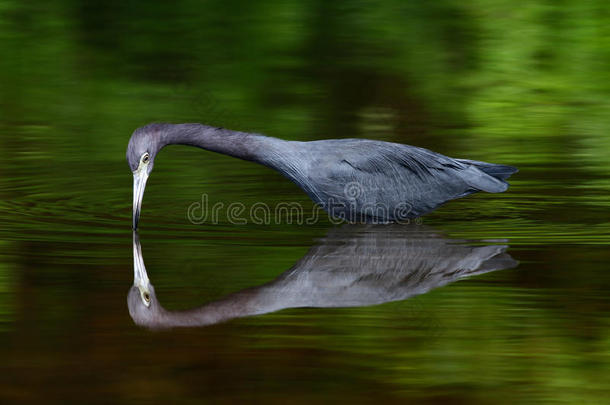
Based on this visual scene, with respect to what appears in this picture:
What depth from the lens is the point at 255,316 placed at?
555 centimetres

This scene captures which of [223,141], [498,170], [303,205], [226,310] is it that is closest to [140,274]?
[226,310]

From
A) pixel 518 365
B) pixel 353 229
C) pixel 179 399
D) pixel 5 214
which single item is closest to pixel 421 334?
pixel 518 365

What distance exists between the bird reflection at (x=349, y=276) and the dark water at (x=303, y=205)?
28mm

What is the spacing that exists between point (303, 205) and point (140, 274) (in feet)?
9.01

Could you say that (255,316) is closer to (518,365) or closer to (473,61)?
(518,365)

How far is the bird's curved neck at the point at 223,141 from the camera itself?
25.9 feet

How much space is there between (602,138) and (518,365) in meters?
7.65

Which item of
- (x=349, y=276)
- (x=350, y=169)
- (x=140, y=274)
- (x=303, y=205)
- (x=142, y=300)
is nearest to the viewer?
(x=142, y=300)

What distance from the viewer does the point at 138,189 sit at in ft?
24.9

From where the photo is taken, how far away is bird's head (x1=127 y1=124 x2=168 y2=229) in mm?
7566

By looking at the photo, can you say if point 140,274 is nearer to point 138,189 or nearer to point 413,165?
point 138,189

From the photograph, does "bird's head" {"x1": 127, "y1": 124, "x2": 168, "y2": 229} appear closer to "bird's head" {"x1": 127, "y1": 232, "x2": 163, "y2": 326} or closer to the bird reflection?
the bird reflection

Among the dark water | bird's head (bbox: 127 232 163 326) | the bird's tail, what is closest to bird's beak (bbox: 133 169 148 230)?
the dark water

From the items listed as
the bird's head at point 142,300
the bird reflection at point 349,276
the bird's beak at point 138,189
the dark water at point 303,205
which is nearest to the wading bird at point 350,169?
the bird's beak at point 138,189
